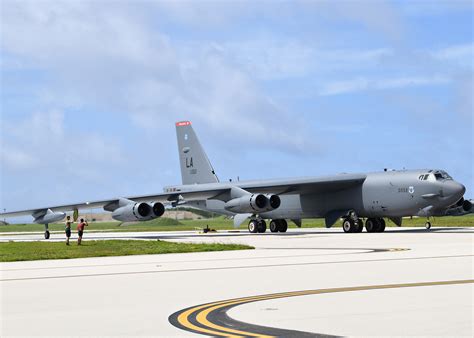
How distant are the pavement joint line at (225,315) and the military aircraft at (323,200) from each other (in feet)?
95.2

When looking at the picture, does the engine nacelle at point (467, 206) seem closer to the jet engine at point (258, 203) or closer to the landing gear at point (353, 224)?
the landing gear at point (353, 224)

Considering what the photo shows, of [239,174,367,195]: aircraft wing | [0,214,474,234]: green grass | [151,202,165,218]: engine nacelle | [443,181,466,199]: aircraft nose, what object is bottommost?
[0,214,474,234]: green grass

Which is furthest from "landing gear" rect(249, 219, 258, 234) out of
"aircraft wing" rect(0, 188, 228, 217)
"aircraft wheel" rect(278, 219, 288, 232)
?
"aircraft wing" rect(0, 188, 228, 217)

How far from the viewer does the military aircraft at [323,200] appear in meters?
42.3

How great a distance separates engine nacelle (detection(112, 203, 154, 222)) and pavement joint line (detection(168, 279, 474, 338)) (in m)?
30.4

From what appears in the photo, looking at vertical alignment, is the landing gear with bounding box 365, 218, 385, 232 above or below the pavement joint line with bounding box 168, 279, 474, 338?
above

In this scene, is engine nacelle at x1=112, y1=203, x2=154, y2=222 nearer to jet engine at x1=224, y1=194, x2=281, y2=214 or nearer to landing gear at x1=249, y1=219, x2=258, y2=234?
jet engine at x1=224, y1=194, x2=281, y2=214

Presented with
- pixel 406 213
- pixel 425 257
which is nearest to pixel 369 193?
pixel 406 213

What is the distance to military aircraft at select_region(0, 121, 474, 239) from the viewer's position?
42312 millimetres

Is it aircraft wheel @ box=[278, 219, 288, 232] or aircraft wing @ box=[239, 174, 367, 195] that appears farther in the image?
aircraft wheel @ box=[278, 219, 288, 232]

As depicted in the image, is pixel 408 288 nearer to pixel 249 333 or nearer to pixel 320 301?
pixel 320 301

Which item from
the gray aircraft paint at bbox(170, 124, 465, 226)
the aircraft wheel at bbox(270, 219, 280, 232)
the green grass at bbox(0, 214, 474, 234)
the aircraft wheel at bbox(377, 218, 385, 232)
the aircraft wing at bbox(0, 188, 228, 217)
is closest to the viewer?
the gray aircraft paint at bbox(170, 124, 465, 226)

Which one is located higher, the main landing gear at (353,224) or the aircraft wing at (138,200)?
the aircraft wing at (138,200)

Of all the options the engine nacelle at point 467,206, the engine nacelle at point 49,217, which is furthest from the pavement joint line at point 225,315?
the engine nacelle at point 467,206
